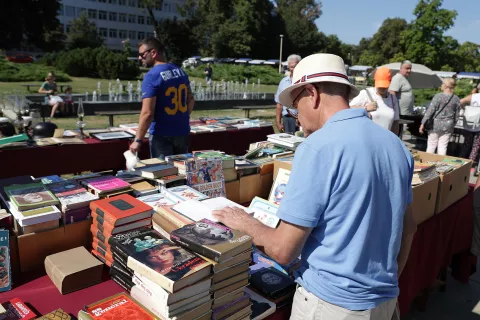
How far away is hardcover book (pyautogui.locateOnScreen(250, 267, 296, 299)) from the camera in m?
1.66

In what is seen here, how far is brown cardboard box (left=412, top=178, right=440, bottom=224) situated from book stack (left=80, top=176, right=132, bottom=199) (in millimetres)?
1846

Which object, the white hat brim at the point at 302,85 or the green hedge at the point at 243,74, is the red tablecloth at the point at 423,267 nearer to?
the white hat brim at the point at 302,85

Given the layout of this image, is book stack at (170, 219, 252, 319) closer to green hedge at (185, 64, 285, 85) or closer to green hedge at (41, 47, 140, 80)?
green hedge at (41, 47, 140, 80)

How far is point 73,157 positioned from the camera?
4227mm

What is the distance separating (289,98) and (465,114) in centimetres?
745

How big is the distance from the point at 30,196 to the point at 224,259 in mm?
1091

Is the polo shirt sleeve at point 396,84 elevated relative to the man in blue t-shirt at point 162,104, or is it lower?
elevated

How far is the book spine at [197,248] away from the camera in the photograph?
1355mm

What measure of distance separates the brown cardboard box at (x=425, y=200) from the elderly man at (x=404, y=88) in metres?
4.81

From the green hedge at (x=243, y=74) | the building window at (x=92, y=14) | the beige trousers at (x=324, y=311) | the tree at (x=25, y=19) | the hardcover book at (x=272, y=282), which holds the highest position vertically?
the building window at (x=92, y=14)

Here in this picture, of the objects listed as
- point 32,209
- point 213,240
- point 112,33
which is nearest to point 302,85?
point 213,240

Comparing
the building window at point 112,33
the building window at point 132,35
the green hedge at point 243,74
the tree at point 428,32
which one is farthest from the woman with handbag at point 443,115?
the building window at point 132,35

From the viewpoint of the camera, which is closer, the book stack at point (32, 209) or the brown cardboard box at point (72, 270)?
the brown cardboard box at point (72, 270)

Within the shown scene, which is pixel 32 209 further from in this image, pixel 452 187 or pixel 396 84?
pixel 396 84
